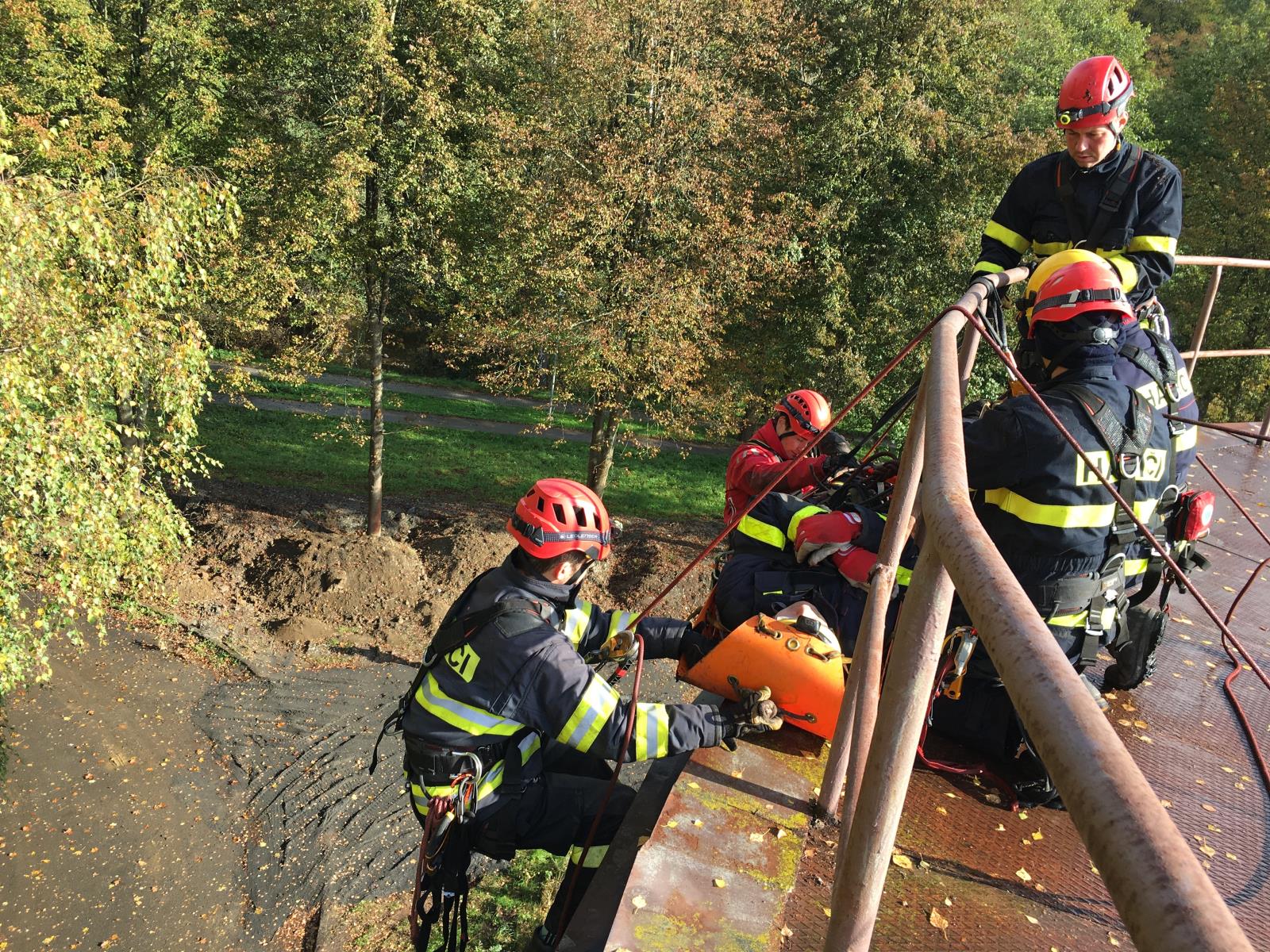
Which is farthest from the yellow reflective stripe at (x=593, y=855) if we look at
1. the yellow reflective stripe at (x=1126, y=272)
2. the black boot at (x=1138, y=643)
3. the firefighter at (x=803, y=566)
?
the yellow reflective stripe at (x=1126, y=272)

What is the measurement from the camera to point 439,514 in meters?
19.2

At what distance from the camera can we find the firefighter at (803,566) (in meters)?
4.32

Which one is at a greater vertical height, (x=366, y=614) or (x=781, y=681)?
(x=781, y=681)

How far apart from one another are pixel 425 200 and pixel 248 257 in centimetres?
321

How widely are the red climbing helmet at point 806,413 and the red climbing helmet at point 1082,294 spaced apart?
1.72 meters

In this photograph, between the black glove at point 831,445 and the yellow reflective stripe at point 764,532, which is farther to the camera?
the black glove at point 831,445

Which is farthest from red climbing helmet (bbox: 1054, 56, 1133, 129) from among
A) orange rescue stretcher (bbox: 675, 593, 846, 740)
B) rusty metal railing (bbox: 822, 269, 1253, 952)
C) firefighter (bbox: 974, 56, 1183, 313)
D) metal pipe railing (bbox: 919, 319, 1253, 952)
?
metal pipe railing (bbox: 919, 319, 1253, 952)

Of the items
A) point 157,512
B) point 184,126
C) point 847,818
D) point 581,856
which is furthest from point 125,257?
point 184,126

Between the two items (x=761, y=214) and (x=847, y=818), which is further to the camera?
(x=761, y=214)

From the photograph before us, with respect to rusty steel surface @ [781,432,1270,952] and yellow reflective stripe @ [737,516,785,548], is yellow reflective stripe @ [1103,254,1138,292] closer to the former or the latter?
rusty steel surface @ [781,432,1270,952]

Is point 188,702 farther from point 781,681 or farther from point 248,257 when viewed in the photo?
point 781,681

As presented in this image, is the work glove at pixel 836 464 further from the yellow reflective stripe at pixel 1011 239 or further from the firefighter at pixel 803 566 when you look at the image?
the yellow reflective stripe at pixel 1011 239

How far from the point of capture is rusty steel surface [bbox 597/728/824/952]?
2959 mm

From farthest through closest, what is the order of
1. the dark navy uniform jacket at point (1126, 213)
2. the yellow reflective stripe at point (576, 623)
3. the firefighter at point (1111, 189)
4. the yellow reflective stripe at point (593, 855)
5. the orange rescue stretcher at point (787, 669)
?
the dark navy uniform jacket at point (1126, 213), the firefighter at point (1111, 189), the yellow reflective stripe at point (576, 623), the yellow reflective stripe at point (593, 855), the orange rescue stretcher at point (787, 669)
